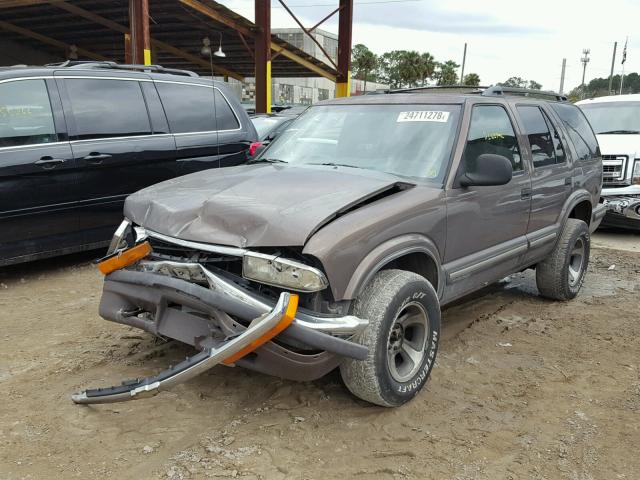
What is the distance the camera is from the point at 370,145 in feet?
13.1

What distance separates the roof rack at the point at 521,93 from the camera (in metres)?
4.52

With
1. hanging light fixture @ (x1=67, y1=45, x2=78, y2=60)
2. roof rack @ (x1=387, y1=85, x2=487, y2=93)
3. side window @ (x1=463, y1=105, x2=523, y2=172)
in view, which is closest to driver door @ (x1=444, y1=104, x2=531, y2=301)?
side window @ (x1=463, y1=105, x2=523, y2=172)

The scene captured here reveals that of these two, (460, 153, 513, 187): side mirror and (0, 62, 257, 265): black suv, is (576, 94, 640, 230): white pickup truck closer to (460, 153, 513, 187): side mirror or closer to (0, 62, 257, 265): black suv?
(460, 153, 513, 187): side mirror

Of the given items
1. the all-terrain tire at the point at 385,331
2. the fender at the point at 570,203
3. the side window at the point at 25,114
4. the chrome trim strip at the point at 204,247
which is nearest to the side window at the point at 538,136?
the fender at the point at 570,203

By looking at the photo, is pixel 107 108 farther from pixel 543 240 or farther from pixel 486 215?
pixel 543 240

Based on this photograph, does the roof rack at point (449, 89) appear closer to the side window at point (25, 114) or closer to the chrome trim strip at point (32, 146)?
the chrome trim strip at point (32, 146)

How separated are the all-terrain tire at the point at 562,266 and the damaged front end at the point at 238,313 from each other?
3.06 meters

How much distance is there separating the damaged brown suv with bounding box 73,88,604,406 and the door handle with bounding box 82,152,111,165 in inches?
80.7

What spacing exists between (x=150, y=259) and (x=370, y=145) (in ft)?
5.49

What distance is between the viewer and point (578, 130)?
18.2 ft

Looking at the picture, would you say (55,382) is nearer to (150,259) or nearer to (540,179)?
(150,259)

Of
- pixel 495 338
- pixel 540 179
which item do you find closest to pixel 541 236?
pixel 540 179

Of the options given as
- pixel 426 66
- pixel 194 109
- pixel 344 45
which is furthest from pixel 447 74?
pixel 194 109

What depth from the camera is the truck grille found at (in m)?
8.72
